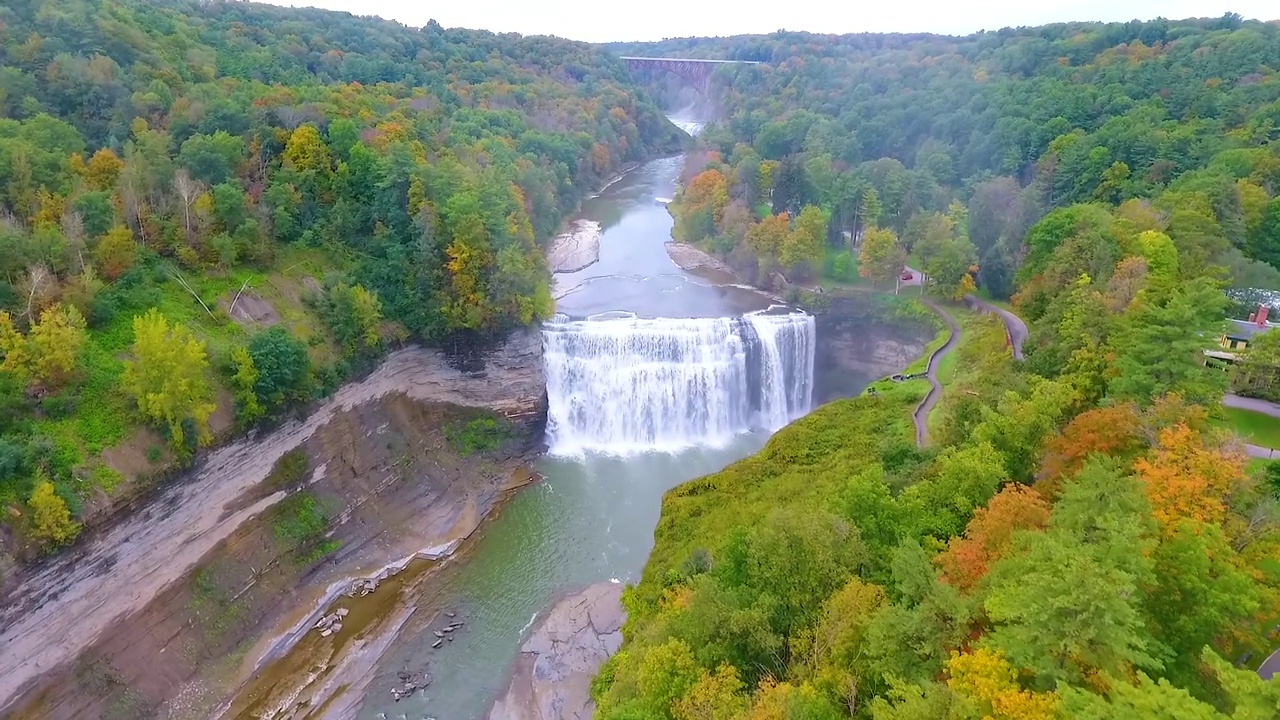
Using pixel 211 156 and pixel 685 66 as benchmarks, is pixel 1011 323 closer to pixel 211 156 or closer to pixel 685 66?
pixel 211 156

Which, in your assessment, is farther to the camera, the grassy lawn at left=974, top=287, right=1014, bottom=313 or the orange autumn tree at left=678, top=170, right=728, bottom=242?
the orange autumn tree at left=678, top=170, right=728, bottom=242

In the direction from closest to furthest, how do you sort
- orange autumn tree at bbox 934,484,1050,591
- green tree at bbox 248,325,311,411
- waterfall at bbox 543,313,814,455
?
orange autumn tree at bbox 934,484,1050,591 < green tree at bbox 248,325,311,411 < waterfall at bbox 543,313,814,455

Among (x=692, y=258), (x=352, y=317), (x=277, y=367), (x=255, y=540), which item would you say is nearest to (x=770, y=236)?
(x=692, y=258)

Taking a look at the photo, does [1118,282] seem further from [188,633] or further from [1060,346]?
[188,633]

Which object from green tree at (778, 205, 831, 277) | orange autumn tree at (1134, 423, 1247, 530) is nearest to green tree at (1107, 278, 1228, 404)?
orange autumn tree at (1134, 423, 1247, 530)

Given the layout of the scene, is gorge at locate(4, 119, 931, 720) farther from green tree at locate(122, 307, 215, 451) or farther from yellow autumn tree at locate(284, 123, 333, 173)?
yellow autumn tree at locate(284, 123, 333, 173)

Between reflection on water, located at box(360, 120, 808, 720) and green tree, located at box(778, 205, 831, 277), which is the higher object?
green tree, located at box(778, 205, 831, 277)

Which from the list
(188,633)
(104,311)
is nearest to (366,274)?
(104,311)
